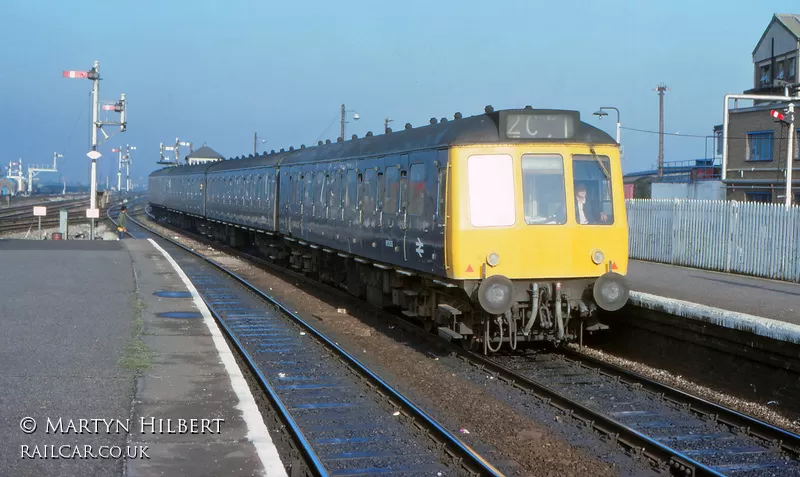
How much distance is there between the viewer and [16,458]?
6121 millimetres

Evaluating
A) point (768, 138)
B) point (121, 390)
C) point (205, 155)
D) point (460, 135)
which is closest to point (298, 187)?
point (460, 135)

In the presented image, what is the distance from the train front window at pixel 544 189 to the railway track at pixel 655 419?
6.33ft

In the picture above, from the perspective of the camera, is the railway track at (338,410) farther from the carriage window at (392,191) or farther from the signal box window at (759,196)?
the signal box window at (759,196)

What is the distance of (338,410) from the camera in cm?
895

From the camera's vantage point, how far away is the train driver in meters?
11.1

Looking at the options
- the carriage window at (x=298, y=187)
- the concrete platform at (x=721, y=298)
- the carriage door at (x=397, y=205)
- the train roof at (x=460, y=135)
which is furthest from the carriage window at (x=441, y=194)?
the carriage window at (x=298, y=187)

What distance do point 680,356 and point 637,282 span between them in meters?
4.94

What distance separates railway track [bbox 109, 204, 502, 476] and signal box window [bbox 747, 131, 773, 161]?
2722cm

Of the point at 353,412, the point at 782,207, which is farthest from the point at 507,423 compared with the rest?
the point at 782,207

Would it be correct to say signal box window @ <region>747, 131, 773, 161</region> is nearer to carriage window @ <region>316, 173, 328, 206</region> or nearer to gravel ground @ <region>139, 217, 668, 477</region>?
carriage window @ <region>316, 173, 328, 206</region>

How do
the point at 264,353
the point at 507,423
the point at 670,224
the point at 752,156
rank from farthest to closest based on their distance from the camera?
the point at 752,156
the point at 670,224
the point at 264,353
the point at 507,423

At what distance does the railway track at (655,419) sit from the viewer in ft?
23.8

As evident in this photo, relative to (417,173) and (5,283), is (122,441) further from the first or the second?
(5,283)

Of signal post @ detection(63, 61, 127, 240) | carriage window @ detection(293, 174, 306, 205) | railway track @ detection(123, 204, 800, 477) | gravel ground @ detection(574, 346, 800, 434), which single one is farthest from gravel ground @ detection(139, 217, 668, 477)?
signal post @ detection(63, 61, 127, 240)
